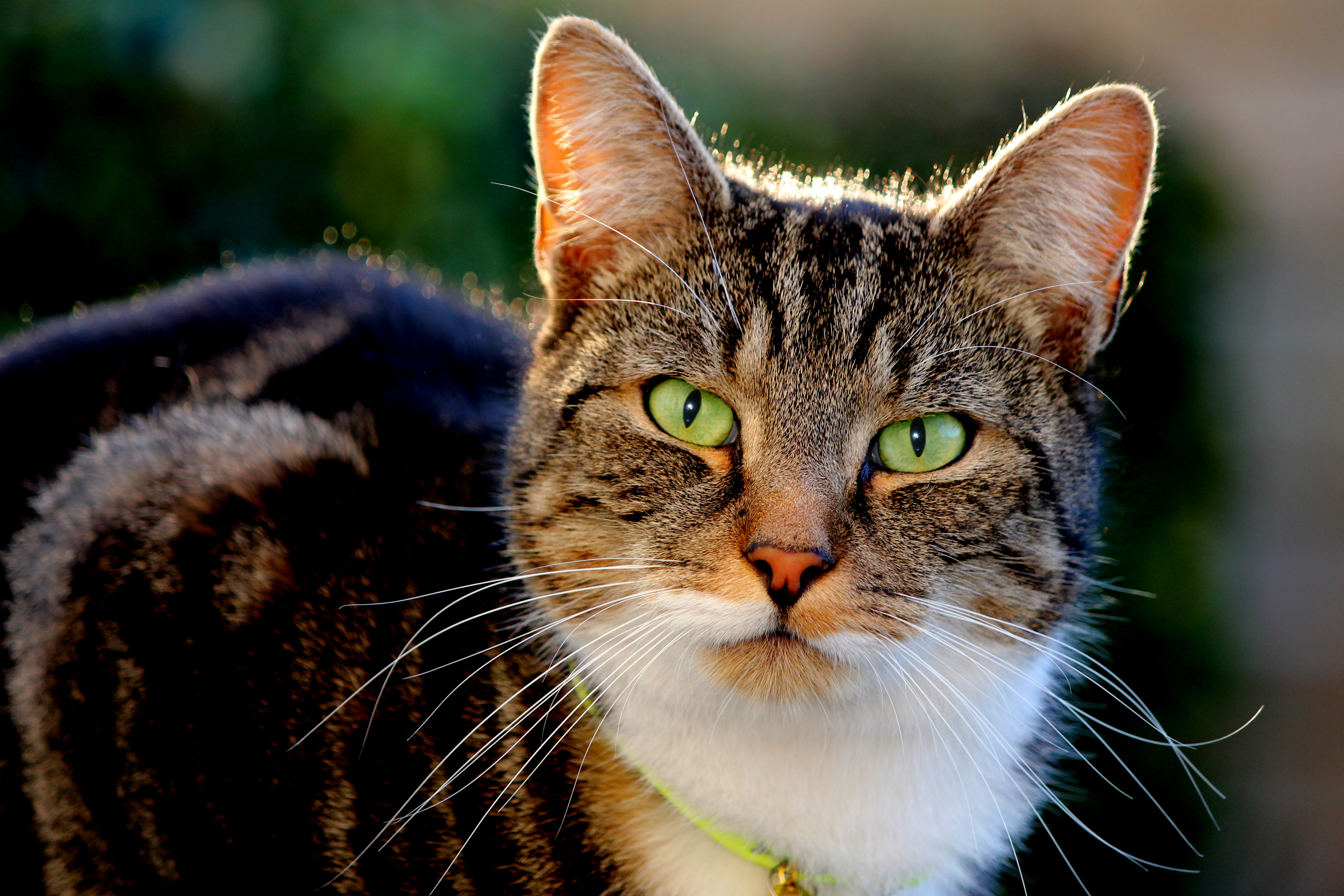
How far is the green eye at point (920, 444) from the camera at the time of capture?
1353 millimetres

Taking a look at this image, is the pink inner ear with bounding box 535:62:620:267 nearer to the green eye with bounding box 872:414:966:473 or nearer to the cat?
the cat

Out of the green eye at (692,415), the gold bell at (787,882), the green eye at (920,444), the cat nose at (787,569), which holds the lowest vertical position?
the gold bell at (787,882)

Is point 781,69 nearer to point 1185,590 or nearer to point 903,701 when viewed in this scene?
point 1185,590

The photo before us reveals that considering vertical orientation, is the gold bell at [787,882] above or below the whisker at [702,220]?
below

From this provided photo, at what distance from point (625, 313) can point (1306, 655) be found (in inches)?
115

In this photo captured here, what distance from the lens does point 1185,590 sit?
2.58 metres

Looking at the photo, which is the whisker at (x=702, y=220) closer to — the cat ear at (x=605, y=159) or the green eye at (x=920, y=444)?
the cat ear at (x=605, y=159)

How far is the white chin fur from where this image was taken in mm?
1278

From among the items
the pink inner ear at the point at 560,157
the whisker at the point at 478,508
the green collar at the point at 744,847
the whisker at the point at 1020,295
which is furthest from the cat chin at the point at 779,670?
the pink inner ear at the point at 560,157

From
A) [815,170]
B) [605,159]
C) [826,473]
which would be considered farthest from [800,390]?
[815,170]

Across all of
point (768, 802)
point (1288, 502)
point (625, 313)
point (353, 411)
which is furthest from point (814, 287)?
point (1288, 502)

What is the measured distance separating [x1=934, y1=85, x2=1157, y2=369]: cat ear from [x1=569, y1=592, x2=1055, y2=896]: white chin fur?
0.46m

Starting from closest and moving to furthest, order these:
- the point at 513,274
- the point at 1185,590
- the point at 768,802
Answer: the point at 768,802 < the point at 1185,590 < the point at 513,274

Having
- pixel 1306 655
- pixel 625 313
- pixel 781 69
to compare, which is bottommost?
pixel 1306 655
